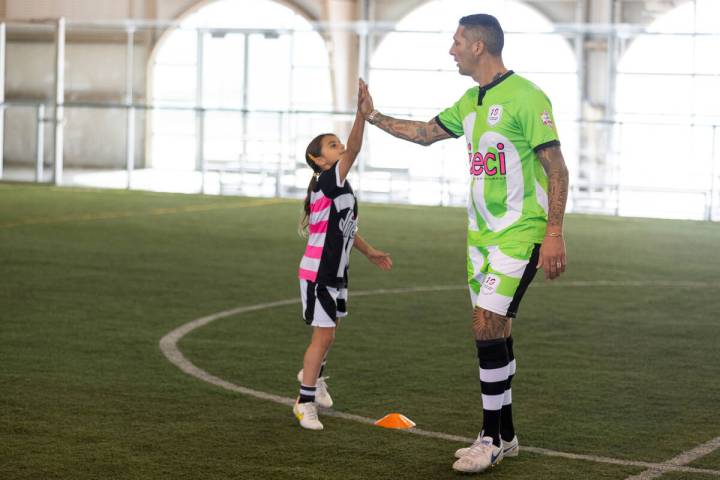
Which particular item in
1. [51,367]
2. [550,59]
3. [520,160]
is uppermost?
[550,59]

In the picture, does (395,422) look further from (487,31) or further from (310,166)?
(487,31)

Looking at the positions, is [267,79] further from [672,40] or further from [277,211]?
[277,211]

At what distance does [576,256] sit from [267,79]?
16701 millimetres

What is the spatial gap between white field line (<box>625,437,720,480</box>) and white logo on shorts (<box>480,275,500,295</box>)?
895mm

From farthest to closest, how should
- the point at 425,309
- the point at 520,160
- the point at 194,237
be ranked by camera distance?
the point at 194,237
the point at 425,309
the point at 520,160

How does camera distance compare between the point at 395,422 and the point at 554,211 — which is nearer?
the point at 554,211

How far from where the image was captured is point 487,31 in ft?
17.5

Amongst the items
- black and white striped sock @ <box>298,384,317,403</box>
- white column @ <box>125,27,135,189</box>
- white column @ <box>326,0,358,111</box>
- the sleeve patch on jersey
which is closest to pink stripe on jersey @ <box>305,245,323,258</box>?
black and white striped sock @ <box>298,384,317,403</box>

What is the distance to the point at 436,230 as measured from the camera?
16688 millimetres

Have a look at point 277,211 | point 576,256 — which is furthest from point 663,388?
point 277,211

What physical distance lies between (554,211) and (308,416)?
1.53 metres

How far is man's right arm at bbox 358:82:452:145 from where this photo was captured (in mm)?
5652

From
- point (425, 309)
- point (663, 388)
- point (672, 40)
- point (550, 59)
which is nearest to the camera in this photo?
point (663, 388)

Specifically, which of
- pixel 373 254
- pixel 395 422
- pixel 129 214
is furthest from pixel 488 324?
pixel 129 214
